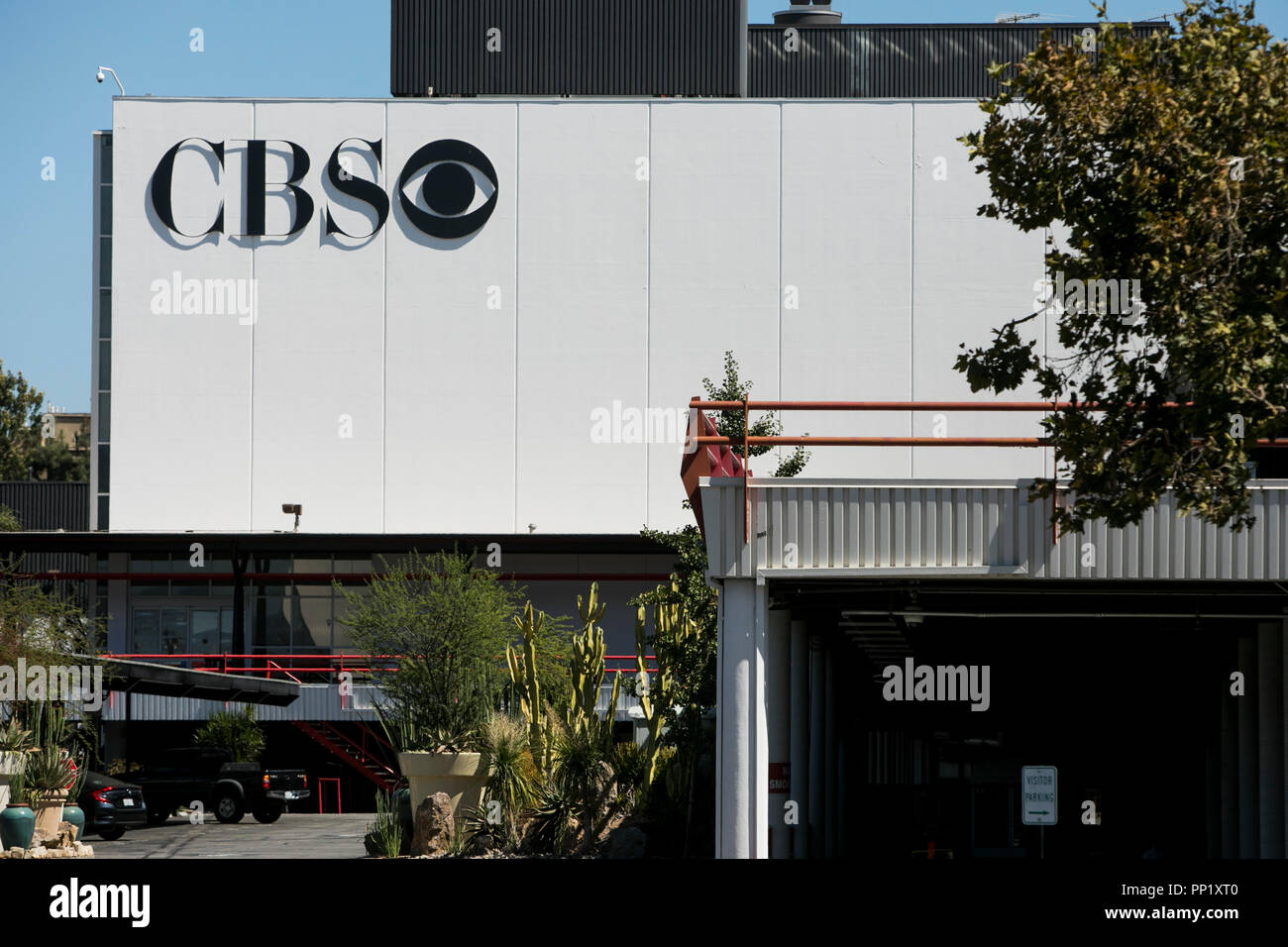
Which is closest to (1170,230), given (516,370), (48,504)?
(516,370)

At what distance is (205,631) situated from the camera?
4669cm

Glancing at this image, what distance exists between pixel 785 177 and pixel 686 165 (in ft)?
9.72

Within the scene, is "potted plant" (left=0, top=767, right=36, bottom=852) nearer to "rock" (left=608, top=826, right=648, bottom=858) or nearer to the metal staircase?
"rock" (left=608, top=826, right=648, bottom=858)

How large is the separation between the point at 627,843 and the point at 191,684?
16961 mm

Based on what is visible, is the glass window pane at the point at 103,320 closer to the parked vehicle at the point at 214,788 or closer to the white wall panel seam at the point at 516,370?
the white wall panel seam at the point at 516,370

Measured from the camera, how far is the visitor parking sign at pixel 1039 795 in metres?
15.9

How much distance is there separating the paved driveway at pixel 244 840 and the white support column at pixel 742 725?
13393 mm

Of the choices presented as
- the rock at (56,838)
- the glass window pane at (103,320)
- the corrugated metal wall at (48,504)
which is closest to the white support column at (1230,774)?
the rock at (56,838)

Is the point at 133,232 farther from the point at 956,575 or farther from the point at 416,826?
the point at 956,575

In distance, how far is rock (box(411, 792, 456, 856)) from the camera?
829 inches

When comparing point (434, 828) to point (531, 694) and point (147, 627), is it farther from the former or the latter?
point (147, 627)

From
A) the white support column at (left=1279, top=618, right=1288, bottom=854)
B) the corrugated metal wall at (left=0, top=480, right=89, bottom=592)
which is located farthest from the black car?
the white support column at (left=1279, top=618, right=1288, bottom=854)

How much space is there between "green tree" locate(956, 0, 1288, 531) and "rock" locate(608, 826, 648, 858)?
32.2 feet

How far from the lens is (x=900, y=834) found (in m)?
30.4
